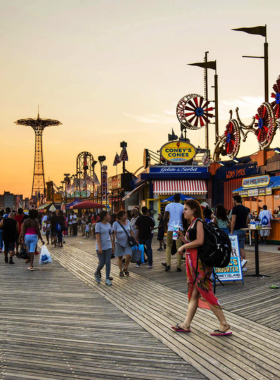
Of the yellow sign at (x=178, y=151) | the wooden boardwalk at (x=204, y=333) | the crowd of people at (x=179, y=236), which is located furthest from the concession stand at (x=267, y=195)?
the wooden boardwalk at (x=204, y=333)

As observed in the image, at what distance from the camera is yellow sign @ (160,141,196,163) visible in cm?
3091

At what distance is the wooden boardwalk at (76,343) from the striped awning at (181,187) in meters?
21.5

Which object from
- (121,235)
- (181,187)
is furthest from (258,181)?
(121,235)

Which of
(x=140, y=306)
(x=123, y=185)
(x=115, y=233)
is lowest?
(x=140, y=306)

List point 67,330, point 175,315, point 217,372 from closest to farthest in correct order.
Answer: point 217,372
point 67,330
point 175,315

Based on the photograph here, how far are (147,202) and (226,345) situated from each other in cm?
2532

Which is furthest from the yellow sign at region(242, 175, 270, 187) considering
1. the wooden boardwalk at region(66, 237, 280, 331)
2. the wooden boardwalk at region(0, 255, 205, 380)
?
the wooden boardwalk at region(0, 255, 205, 380)

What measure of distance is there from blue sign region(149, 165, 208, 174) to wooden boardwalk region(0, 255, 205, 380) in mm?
21962

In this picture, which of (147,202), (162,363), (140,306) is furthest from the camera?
(147,202)

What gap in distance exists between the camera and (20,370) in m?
4.37

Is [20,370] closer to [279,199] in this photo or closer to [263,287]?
[263,287]

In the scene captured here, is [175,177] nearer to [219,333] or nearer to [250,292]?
[250,292]

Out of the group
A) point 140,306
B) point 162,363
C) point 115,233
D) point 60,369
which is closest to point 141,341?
point 162,363

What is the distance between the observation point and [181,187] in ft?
98.9
